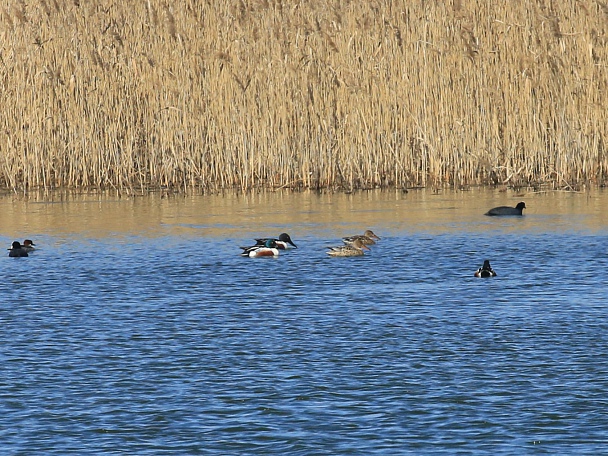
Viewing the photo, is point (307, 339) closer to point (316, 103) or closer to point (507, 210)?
point (507, 210)

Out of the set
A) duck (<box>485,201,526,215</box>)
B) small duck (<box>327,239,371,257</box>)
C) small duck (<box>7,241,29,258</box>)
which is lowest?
small duck (<box>327,239,371,257</box>)

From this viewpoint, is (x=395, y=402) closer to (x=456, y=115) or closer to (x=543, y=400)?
(x=543, y=400)

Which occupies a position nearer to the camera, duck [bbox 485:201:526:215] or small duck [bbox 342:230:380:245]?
small duck [bbox 342:230:380:245]

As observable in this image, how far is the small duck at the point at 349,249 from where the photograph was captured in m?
16.6

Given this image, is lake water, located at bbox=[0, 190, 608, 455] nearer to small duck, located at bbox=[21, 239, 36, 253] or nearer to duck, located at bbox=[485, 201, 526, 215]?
duck, located at bbox=[485, 201, 526, 215]

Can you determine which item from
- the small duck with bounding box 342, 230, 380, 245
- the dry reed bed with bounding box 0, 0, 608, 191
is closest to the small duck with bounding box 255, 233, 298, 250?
the small duck with bounding box 342, 230, 380, 245

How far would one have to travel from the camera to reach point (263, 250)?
54.6 feet

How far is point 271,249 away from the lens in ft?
55.0

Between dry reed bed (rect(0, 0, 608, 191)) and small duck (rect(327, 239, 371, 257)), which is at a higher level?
dry reed bed (rect(0, 0, 608, 191))

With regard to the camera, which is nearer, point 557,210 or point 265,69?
point 557,210

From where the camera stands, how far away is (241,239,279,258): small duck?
16672 millimetres

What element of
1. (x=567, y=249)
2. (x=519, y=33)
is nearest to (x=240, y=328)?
(x=567, y=249)

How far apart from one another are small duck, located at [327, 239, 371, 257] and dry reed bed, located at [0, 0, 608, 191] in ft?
23.7

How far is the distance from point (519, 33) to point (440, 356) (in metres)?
16.1
